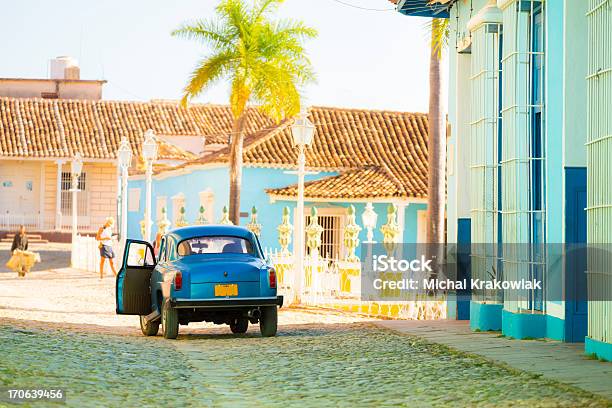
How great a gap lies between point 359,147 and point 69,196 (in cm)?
1669

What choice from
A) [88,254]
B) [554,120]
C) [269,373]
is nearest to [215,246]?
[269,373]

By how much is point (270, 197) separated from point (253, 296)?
2253cm

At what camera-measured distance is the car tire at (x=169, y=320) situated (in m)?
14.8

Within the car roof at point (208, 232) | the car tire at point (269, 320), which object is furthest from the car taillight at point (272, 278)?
the car roof at point (208, 232)

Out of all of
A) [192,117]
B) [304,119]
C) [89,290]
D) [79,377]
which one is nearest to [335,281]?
[304,119]

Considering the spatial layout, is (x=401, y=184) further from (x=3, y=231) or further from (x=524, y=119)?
(x=524, y=119)

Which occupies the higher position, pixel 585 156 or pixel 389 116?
pixel 389 116

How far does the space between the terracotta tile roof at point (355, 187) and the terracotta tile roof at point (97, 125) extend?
12.3 meters

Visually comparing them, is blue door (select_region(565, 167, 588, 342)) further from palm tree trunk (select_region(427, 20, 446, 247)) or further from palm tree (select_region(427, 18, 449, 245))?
palm tree trunk (select_region(427, 20, 446, 247))

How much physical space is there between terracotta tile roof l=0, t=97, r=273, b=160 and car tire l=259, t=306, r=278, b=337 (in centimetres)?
3309

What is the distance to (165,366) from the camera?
1148 cm

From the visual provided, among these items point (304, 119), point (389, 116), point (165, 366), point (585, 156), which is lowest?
point (165, 366)

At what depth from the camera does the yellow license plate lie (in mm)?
14555

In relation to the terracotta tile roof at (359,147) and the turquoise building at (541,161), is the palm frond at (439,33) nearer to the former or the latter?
the turquoise building at (541,161)
